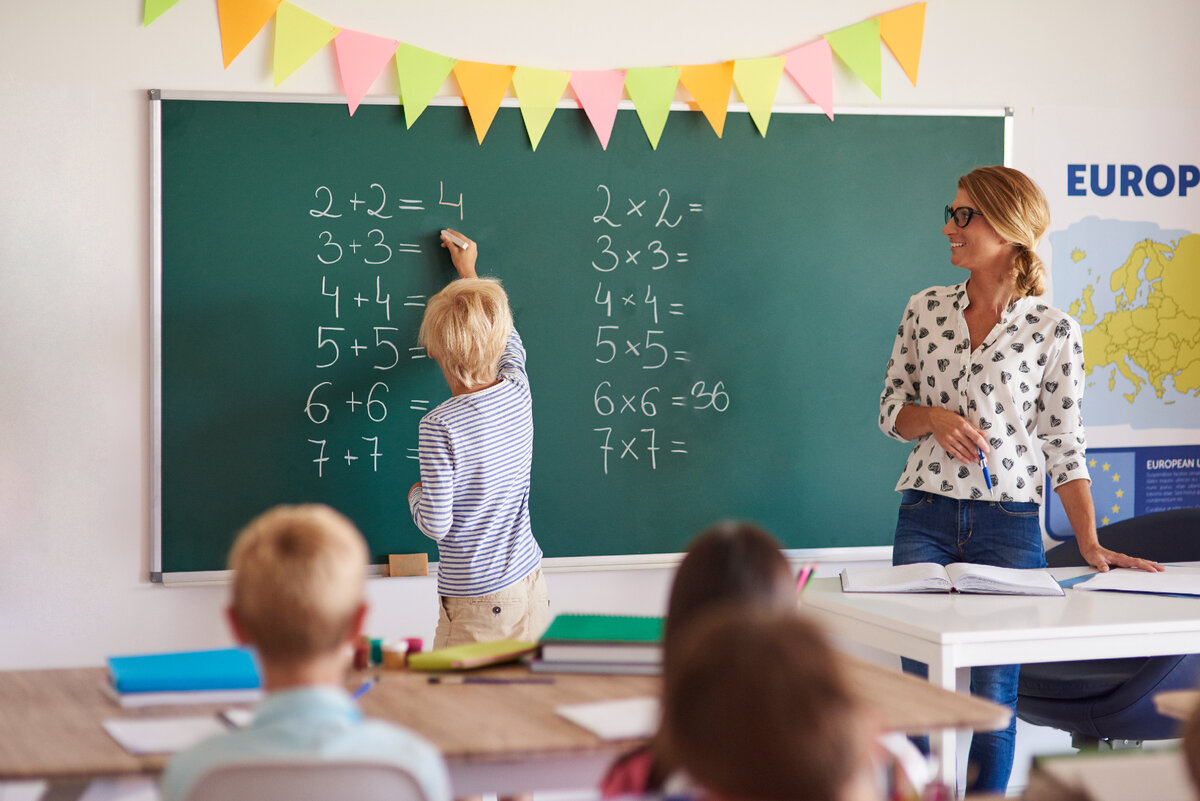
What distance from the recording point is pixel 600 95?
133 inches

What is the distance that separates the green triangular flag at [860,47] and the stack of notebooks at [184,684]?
103 inches

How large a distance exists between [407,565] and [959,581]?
1517 millimetres

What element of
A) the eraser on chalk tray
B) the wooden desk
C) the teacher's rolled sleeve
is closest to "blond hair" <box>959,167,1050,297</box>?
the teacher's rolled sleeve

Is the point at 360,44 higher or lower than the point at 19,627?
higher

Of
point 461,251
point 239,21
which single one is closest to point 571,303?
point 461,251

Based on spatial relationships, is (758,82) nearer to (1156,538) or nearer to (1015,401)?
(1015,401)

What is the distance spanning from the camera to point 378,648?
6.84 ft

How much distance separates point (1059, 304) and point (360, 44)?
2.34 meters

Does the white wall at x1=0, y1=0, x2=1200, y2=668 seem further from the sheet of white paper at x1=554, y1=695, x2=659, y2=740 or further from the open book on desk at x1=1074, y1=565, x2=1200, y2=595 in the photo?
the open book on desk at x1=1074, y1=565, x2=1200, y2=595

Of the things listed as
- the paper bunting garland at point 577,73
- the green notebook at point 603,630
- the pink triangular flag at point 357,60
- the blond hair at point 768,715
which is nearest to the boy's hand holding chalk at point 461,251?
the paper bunting garland at point 577,73

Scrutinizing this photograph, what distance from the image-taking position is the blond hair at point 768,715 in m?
0.90

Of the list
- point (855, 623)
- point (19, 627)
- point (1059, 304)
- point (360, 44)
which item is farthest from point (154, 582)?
point (1059, 304)

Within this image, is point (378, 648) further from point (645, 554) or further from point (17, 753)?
point (645, 554)

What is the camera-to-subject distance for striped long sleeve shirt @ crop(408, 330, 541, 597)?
2709 mm
